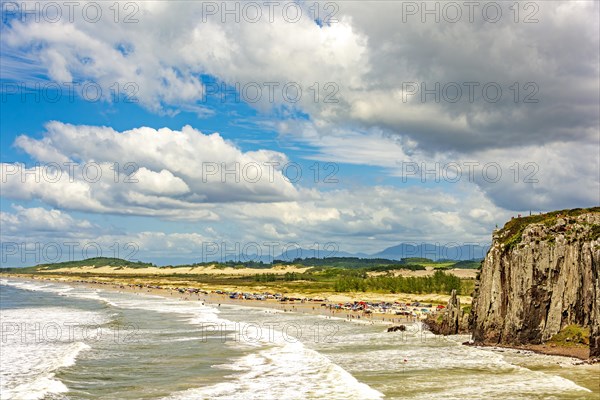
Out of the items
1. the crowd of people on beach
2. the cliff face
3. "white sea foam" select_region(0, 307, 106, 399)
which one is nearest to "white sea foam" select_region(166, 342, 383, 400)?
"white sea foam" select_region(0, 307, 106, 399)

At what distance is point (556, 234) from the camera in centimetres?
5175

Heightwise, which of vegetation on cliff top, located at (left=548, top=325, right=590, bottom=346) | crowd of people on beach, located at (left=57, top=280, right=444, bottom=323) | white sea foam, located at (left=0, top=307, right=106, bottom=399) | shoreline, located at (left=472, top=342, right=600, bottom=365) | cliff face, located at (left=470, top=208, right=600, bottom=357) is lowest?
crowd of people on beach, located at (left=57, top=280, right=444, bottom=323)

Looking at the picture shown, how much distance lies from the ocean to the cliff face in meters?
3.57

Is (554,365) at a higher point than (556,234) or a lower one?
lower

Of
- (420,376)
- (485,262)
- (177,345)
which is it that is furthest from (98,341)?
(485,262)

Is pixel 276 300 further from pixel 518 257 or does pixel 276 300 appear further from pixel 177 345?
pixel 518 257

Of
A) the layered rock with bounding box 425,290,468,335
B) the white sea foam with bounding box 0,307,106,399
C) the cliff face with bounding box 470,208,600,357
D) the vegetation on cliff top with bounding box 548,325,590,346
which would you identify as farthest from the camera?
the layered rock with bounding box 425,290,468,335

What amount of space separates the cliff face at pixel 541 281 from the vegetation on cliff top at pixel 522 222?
0.13 metres

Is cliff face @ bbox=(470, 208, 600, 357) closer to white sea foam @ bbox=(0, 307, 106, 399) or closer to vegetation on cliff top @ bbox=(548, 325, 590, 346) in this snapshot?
vegetation on cliff top @ bbox=(548, 325, 590, 346)

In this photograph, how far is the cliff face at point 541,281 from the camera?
153 ft

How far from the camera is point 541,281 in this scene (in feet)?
168

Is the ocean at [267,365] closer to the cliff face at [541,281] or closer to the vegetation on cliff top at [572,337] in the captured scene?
the vegetation on cliff top at [572,337]

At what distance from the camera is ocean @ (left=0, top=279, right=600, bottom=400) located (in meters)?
35.4

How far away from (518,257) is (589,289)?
8336 millimetres
